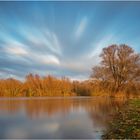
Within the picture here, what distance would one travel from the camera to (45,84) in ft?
292

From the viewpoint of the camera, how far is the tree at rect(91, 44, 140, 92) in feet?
142

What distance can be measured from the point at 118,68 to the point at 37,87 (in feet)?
155

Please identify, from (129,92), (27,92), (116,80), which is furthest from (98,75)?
(27,92)

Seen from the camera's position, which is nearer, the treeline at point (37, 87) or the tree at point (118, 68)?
the tree at point (118, 68)

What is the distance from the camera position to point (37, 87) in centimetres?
8725

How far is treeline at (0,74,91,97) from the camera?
81.9 meters

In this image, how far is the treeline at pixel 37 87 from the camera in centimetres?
8194

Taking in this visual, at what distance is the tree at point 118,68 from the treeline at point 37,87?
101 feet

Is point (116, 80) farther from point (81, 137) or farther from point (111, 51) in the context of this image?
point (81, 137)

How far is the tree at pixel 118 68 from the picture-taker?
43.4 metres

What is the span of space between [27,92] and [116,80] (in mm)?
43360

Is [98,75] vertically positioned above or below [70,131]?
above

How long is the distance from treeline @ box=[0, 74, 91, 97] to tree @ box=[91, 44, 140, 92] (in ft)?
101

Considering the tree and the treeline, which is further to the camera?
the treeline
